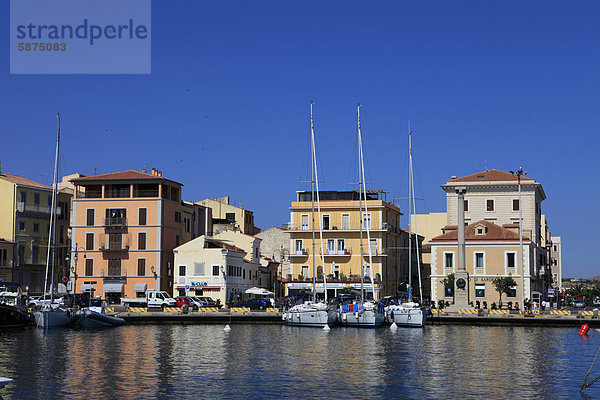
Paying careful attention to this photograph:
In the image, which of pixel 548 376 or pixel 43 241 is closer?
pixel 548 376

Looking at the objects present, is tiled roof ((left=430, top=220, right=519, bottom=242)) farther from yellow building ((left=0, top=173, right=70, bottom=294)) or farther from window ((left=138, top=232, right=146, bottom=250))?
yellow building ((left=0, top=173, right=70, bottom=294))

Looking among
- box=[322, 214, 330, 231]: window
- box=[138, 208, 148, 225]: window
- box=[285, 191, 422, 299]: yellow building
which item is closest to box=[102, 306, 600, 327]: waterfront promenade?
box=[138, 208, 148, 225]: window

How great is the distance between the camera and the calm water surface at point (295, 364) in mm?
33688

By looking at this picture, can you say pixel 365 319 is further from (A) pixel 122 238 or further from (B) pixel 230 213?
(B) pixel 230 213

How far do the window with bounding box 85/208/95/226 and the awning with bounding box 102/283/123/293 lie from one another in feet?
24.6

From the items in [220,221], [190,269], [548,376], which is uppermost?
[220,221]

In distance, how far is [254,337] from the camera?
5800 centimetres

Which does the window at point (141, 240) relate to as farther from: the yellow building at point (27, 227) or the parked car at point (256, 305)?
the parked car at point (256, 305)

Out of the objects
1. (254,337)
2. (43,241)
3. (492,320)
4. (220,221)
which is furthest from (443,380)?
(220,221)

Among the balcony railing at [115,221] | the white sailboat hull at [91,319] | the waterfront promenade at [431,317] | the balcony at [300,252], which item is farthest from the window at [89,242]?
the balcony at [300,252]

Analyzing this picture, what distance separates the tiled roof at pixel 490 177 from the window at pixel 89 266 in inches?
1845

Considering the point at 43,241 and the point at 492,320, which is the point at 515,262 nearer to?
the point at 492,320

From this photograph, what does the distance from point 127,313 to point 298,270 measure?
2836 cm

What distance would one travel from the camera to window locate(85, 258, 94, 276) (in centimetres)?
9069
